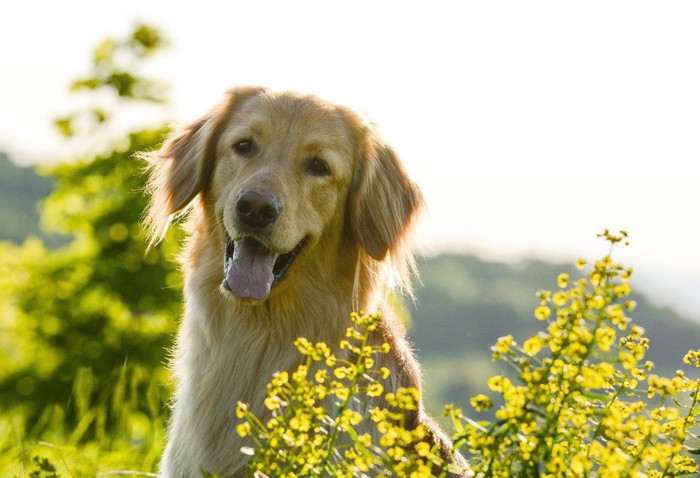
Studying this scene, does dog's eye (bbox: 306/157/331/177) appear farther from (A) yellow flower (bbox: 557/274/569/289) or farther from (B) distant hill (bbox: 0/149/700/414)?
(B) distant hill (bbox: 0/149/700/414)

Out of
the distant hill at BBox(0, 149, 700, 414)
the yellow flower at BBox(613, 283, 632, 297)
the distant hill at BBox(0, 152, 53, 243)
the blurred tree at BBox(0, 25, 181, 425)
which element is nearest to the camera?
the yellow flower at BBox(613, 283, 632, 297)

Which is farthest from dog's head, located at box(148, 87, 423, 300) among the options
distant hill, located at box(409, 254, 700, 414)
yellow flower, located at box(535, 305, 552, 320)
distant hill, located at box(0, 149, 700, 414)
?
distant hill, located at box(0, 149, 700, 414)

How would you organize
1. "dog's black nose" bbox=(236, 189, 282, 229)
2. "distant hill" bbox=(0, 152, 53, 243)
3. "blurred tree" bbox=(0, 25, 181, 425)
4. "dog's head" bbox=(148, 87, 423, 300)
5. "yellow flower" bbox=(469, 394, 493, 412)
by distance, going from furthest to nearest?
"distant hill" bbox=(0, 152, 53, 243) → "blurred tree" bbox=(0, 25, 181, 425) → "dog's head" bbox=(148, 87, 423, 300) → "dog's black nose" bbox=(236, 189, 282, 229) → "yellow flower" bbox=(469, 394, 493, 412)

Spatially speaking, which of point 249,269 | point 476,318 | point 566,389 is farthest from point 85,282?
point 476,318

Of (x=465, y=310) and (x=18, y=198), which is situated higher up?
(x=465, y=310)

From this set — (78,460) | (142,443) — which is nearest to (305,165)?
(78,460)

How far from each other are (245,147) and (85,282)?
1127 cm

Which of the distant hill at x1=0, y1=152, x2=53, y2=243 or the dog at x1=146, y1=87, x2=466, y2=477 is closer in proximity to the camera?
the dog at x1=146, y1=87, x2=466, y2=477

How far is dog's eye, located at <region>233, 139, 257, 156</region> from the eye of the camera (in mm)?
4301

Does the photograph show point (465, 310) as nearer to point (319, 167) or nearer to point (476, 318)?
point (476, 318)

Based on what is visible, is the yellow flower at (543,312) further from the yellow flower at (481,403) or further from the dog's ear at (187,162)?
the dog's ear at (187,162)

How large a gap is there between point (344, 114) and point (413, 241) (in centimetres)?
75

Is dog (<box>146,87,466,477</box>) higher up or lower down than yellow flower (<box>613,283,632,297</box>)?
lower down

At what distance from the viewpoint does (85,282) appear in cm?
1480
